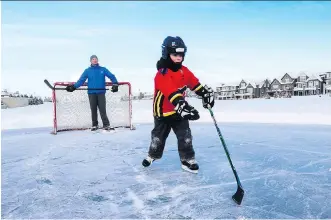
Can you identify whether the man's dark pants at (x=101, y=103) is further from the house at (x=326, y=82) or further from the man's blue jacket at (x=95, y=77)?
the house at (x=326, y=82)

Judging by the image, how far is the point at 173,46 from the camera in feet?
8.99

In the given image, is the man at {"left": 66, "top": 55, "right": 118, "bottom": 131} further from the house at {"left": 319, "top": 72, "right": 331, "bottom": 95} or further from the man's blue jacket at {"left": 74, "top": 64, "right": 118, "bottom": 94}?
the house at {"left": 319, "top": 72, "right": 331, "bottom": 95}

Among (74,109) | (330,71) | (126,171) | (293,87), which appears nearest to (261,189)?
(126,171)

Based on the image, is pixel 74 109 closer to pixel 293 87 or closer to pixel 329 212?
pixel 329 212

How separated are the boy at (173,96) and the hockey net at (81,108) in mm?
3979

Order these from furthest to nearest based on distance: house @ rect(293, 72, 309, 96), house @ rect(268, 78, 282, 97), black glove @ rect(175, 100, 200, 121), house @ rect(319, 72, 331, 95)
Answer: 1. house @ rect(268, 78, 282, 97)
2. house @ rect(293, 72, 309, 96)
3. house @ rect(319, 72, 331, 95)
4. black glove @ rect(175, 100, 200, 121)

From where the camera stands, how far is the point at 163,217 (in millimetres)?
1723

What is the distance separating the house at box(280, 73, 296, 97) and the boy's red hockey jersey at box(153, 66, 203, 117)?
54097 mm

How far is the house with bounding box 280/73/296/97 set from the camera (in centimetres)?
5381

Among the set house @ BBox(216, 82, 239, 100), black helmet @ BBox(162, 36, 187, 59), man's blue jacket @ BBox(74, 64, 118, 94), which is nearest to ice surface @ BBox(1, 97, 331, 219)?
black helmet @ BBox(162, 36, 187, 59)

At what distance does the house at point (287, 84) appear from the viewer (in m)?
53.8

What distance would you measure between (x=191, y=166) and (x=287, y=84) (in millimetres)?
57035

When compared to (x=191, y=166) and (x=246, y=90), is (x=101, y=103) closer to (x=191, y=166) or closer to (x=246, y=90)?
(x=191, y=166)

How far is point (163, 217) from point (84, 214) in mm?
470
